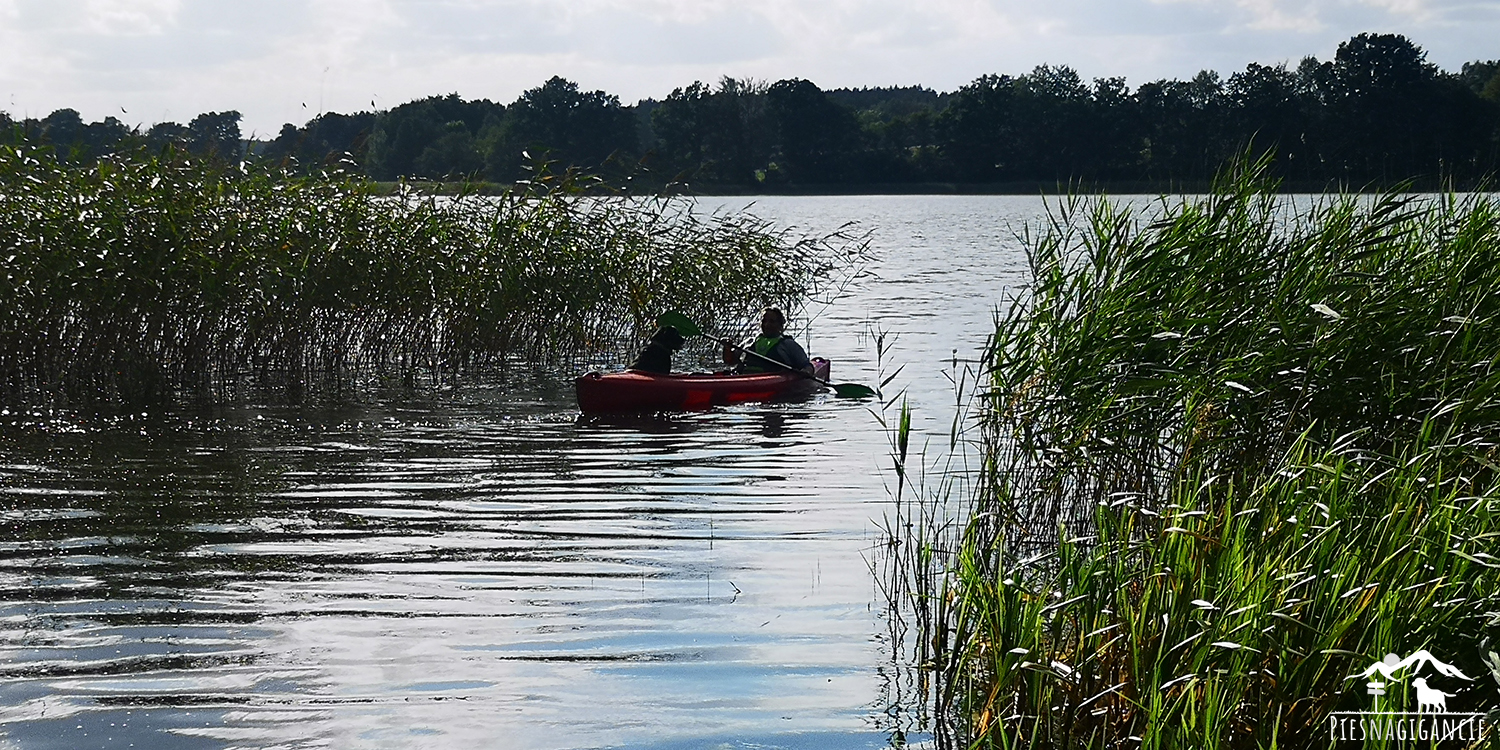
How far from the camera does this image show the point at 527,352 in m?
15.2

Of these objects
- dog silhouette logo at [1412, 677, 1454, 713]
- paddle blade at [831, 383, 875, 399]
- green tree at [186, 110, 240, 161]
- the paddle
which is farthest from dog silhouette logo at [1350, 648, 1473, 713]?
green tree at [186, 110, 240, 161]

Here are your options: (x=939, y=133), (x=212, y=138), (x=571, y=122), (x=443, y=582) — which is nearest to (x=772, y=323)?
(x=212, y=138)

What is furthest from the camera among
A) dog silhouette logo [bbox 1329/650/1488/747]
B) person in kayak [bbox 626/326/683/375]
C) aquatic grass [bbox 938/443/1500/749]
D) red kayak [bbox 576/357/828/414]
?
person in kayak [bbox 626/326/683/375]

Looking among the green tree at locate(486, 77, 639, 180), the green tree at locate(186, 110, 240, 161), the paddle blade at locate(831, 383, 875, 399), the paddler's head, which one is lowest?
the paddle blade at locate(831, 383, 875, 399)

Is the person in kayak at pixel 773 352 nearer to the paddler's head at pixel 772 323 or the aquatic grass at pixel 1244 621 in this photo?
the paddler's head at pixel 772 323

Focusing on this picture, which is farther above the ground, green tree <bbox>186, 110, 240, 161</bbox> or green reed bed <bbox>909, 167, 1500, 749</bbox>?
green tree <bbox>186, 110, 240, 161</bbox>

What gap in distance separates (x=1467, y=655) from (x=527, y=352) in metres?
12.0

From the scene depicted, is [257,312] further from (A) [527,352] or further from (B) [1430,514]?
(B) [1430,514]

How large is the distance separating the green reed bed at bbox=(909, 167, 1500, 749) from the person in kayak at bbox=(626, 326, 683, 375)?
5326 mm

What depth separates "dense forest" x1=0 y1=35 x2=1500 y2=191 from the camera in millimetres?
13734

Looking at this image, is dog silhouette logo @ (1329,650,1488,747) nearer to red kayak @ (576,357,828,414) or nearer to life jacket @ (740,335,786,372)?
red kayak @ (576,357,828,414)

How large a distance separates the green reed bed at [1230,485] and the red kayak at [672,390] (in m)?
4.93

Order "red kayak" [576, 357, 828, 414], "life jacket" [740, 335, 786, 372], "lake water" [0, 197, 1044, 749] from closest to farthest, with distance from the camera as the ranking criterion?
"lake water" [0, 197, 1044, 749] → "red kayak" [576, 357, 828, 414] → "life jacket" [740, 335, 786, 372]

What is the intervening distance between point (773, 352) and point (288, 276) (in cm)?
428
